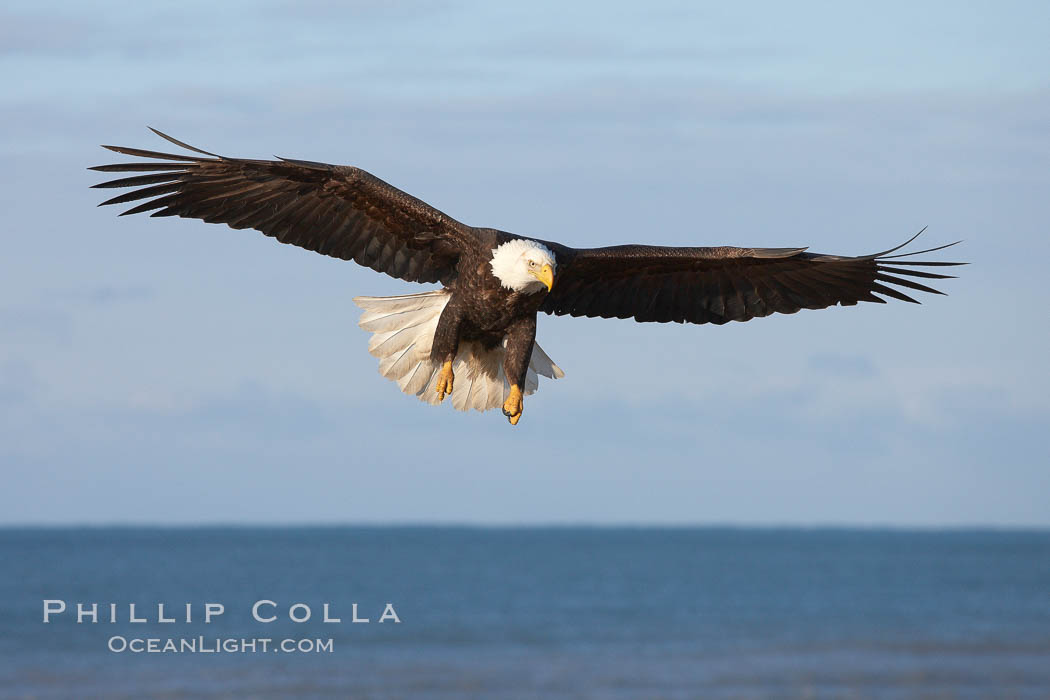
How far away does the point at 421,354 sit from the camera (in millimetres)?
8922

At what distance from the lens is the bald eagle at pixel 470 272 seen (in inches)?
317

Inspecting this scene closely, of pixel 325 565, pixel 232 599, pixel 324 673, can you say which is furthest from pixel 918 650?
pixel 325 565

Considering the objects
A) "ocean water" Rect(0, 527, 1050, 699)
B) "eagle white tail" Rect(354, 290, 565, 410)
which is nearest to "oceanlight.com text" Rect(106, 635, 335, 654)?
"ocean water" Rect(0, 527, 1050, 699)

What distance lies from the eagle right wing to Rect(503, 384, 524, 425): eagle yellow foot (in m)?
0.79

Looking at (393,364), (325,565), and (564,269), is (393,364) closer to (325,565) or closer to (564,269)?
(564,269)

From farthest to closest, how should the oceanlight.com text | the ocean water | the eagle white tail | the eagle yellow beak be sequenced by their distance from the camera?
the oceanlight.com text
the ocean water
the eagle white tail
the eagle yellow beak

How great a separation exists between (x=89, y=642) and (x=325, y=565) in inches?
1479

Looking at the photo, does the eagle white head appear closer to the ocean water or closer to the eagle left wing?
the eagle left wing

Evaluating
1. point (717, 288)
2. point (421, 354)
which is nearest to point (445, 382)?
point (421, 354)

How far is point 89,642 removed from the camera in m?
26.7

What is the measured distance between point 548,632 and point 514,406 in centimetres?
2261

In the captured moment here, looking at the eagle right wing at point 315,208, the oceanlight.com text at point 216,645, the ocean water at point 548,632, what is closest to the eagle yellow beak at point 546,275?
the eagle right wing at point 315,208

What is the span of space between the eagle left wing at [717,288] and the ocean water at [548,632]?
1199 centimetres

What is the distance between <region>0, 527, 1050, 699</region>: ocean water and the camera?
21.1m
